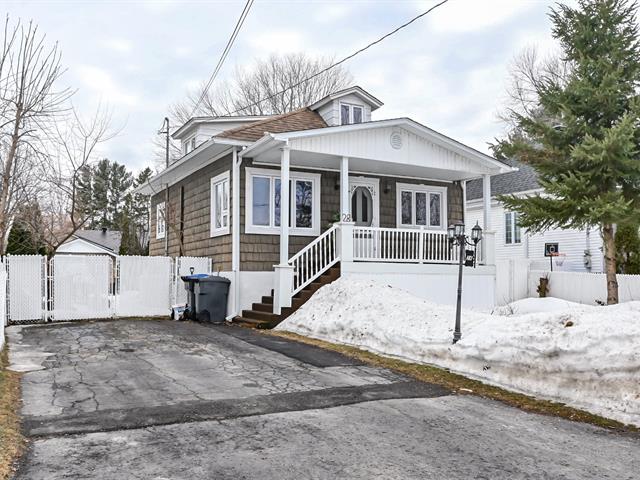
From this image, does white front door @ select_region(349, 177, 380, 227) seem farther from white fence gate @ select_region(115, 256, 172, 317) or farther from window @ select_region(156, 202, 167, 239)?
window @ select_region(156, 202, 167, 239)

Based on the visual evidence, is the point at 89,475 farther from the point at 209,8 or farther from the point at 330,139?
the point at 209,8

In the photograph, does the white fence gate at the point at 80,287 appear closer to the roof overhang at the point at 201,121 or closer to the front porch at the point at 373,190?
the front porch at the point at 373,190

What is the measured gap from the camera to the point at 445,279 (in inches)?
538

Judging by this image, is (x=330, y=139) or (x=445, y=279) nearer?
(x=330, y=139)

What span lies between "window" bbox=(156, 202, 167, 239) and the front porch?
6750 millimetres

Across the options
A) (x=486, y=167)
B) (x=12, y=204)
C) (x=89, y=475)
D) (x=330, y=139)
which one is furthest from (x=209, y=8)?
(x=89, y=475)

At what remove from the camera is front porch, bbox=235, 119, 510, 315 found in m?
12.2

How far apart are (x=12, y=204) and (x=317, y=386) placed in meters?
11.0

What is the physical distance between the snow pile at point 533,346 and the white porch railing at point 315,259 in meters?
2.43

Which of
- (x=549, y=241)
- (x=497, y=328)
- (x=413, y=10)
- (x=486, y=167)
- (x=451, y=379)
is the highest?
(x=413, y=10)

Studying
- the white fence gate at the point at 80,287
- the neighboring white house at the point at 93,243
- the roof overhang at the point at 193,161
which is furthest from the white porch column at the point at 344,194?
the neighboring white house at the point at 93,243

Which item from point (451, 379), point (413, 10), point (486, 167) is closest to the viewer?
point (451, 379)

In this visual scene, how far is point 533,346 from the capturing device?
6395 millimetres

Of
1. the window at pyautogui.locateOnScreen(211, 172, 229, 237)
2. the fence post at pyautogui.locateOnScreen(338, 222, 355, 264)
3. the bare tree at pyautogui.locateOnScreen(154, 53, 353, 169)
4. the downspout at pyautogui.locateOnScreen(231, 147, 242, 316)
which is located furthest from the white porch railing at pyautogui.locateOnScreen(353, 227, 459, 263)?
the bare tree at pyautogui.locateOnScreen(154, 53, 353, 169)
